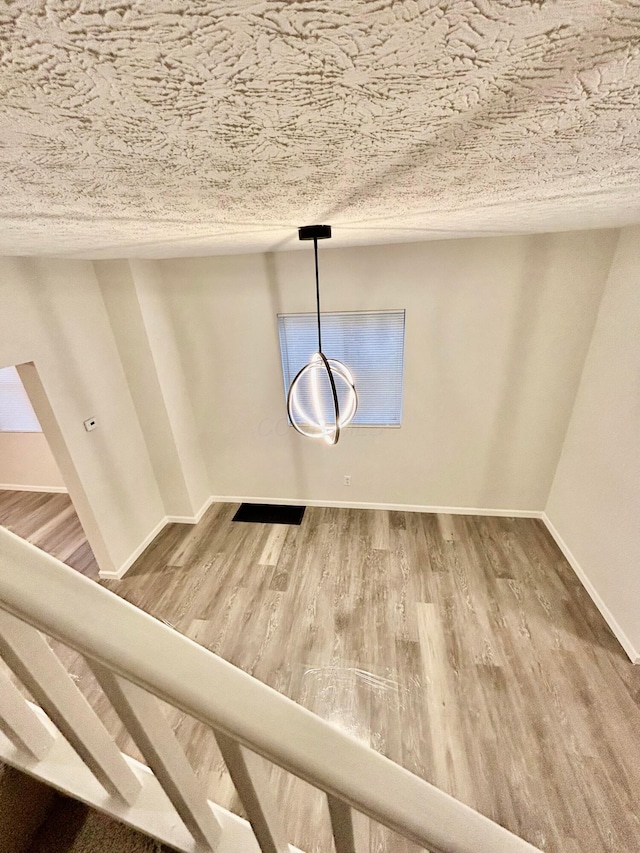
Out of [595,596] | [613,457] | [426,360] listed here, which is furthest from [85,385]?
[595,596]

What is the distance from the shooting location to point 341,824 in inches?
21.0

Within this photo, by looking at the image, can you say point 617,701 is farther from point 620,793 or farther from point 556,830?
point 556,830

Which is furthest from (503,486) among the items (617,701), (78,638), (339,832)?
(78,638)

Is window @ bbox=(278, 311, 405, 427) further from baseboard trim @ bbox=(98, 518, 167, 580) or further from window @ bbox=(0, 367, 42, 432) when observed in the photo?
window @ bbox=(0, 367, 42, 432)

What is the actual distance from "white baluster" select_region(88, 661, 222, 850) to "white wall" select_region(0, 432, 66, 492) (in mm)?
5171

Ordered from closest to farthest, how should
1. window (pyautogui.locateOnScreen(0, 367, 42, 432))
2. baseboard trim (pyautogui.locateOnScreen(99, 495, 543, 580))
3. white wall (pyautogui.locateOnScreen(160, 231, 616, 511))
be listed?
white wall (pyautogui.locateOnScreen(160, 231, 616, 511)) → baseboard trim (pyautogui.locateOnScreen(99, 495, 543, 580)) → window (pyautogui.locateOnScreen(0, 367, 42, 432))

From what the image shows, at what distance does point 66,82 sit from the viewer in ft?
1.25

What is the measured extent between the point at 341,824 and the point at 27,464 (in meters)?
5.91

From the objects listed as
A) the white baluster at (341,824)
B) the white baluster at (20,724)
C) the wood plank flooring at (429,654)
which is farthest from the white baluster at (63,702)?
the wood plank flooring at (429,654)

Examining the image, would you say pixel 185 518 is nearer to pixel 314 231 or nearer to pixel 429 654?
pixel 429 654

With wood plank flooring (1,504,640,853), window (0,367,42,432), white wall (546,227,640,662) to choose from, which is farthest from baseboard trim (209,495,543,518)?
window (0,367,42,432)

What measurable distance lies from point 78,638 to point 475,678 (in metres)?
2.74

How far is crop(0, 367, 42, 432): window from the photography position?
4344mm

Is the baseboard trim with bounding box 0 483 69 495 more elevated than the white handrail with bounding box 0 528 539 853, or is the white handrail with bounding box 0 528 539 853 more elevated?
the white handrail with bounding box 0 528 539 853
